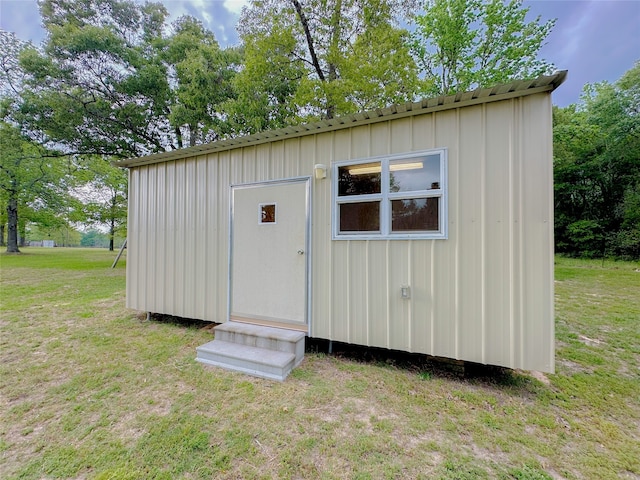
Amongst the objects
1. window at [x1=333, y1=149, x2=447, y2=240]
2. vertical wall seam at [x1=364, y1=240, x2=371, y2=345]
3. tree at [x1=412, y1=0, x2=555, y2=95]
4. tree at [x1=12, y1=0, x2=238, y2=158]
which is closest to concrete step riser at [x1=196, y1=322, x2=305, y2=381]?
vertical wall seam at [x1=364, y1=240, x2=371, y2=345]

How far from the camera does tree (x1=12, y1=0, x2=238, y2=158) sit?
841 cm

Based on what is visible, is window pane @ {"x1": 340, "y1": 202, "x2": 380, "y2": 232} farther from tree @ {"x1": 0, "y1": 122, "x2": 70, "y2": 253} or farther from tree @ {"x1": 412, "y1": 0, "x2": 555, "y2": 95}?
tree @ {"x1": 0, "y1": 122, "x2": 70, "y2": 253}

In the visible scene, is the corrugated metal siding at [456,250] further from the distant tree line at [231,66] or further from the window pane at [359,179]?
the distant tree line at [231,66]

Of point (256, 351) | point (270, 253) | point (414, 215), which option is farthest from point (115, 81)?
point (414, 215)

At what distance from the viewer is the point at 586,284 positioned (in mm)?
7312

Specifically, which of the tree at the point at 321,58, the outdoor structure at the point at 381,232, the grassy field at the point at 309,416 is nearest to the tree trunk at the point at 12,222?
the tree at the point at 321,58

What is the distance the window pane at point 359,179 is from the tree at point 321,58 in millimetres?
5132

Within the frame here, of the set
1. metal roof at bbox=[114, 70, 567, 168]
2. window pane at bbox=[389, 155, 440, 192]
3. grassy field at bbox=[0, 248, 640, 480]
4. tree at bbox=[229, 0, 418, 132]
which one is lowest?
grassy field at bbox=[0, 248, 640, 480]

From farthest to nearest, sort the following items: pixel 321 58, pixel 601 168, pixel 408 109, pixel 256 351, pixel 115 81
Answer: pixel 601 168 < pixel 115 81 < pixel 321 58 < pixel 256 351 < pixel 408 109

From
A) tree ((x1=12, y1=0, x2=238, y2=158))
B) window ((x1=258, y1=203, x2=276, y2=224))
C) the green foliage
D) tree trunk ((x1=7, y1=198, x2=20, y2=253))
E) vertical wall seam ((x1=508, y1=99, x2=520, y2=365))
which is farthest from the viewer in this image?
tree trunk ((x1=7, y1=198, x2=20, y2=253))

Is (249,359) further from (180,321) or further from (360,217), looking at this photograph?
(180,321)

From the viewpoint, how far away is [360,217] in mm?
3016

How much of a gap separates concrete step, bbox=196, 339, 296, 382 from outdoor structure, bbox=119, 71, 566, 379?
3 cm

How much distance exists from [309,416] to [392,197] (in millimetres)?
2145
